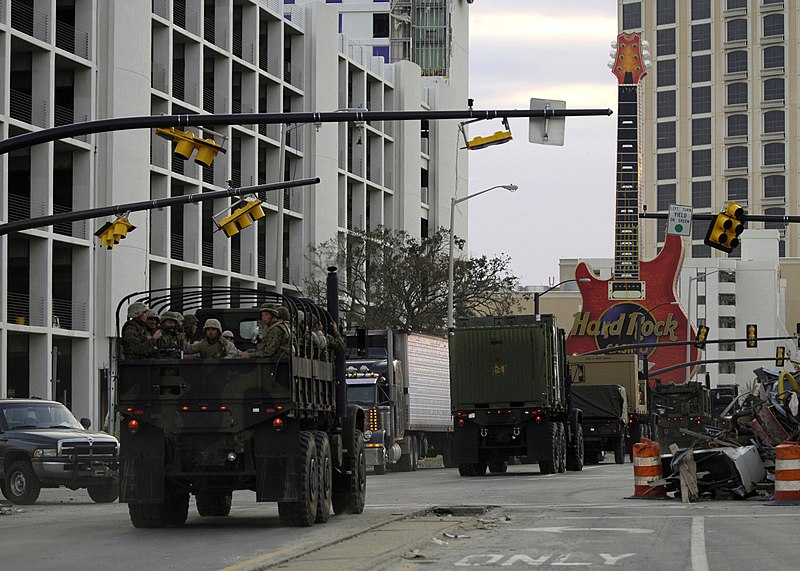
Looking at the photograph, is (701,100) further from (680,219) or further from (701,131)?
(680,219)

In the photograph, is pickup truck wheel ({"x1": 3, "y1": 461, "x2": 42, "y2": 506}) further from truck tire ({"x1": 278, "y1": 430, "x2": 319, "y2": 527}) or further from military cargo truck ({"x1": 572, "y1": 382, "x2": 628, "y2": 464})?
military cargo truck ({"x1": 572, "y1": 382, "x2": 628, "y2": 464})

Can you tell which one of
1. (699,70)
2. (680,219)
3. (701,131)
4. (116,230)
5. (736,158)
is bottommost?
(116,230)

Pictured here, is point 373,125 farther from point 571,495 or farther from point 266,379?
point 266,379

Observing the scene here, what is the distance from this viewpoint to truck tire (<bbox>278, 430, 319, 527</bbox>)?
690 inches

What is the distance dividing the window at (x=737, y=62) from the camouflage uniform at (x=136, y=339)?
139 m

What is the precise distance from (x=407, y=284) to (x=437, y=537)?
51.2m

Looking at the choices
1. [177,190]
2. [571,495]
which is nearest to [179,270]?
[177,190]

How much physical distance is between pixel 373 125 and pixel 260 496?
6644 cm

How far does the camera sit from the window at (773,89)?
489 feet

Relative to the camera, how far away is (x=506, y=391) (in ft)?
114

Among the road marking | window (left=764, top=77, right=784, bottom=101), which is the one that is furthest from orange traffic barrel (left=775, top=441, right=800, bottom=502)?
window (left=764, top=77, right=784, bottom=101)

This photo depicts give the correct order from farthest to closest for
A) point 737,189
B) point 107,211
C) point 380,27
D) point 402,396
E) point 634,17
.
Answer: point 634,17, point 737,189, point 380,27, point 402,396, point 107,211

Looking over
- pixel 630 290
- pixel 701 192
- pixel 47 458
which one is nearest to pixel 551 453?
pixel 47 458

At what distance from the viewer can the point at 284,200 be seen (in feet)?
238
